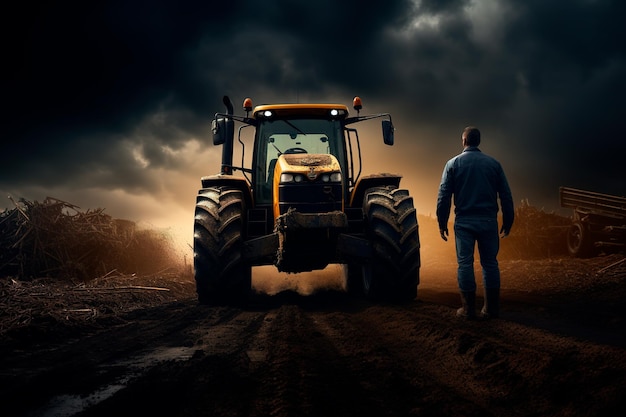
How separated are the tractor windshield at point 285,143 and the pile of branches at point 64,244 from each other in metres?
5.36

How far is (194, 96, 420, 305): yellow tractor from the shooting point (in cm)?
678

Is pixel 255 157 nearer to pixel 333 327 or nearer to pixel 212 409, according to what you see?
pixel 333 327

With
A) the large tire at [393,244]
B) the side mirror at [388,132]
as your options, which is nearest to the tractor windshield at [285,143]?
the side mirror at [388,132]

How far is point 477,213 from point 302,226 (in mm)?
2137

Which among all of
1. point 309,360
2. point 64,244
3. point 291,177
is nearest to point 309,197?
point 291,177

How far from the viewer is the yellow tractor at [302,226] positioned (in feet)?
22.2

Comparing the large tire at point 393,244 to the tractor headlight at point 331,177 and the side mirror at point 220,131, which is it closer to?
the tractor headlight at point 331,177

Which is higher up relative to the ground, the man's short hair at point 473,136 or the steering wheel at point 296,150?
the steering wheel at point 296,150

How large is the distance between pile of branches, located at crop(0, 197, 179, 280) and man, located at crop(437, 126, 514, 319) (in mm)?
8542

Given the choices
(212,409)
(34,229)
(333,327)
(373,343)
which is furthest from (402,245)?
(34,229)

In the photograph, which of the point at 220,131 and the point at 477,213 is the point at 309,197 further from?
the point at 477,213

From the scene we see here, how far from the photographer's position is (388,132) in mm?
8062

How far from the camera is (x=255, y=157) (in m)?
8.38

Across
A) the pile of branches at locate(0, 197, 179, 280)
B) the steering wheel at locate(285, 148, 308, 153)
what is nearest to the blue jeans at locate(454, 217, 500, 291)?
the steering wheel at locate(285, 148, 308, 153)
